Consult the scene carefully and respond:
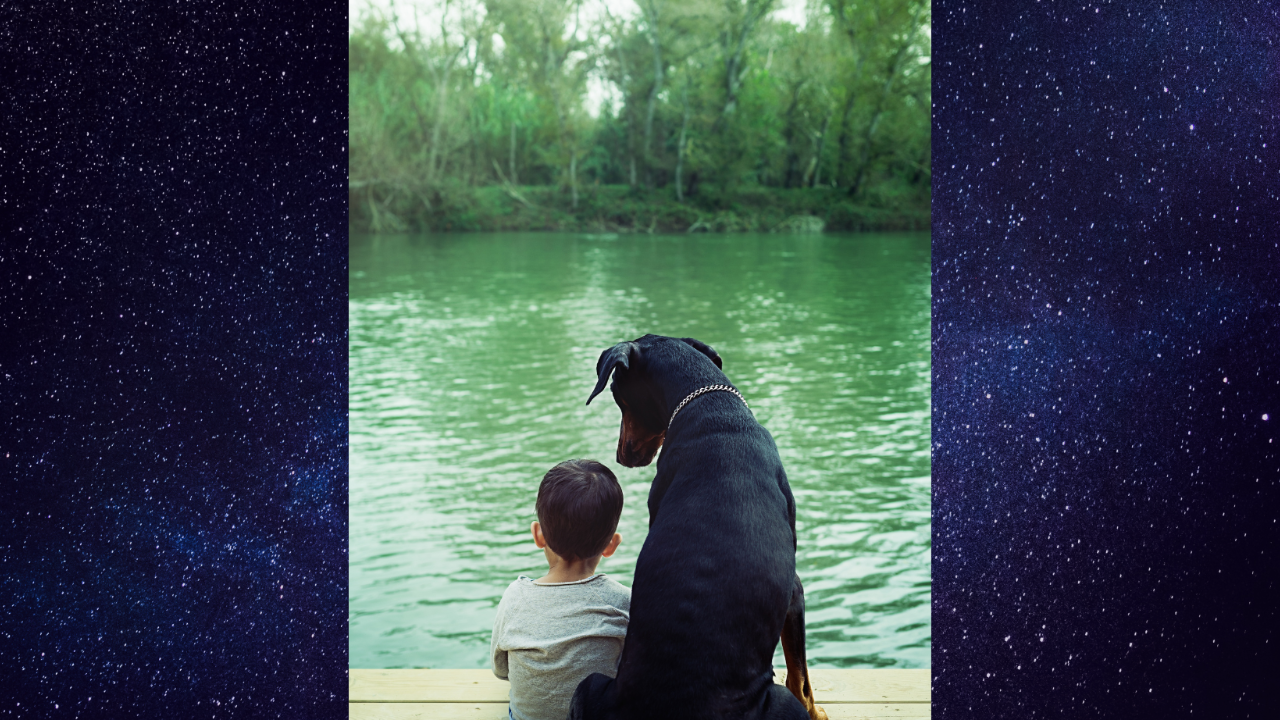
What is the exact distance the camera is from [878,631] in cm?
371

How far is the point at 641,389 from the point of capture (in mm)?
1990

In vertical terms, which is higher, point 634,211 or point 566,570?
point 634,211

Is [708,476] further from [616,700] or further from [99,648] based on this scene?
[99,648]

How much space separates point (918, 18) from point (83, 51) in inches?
1392

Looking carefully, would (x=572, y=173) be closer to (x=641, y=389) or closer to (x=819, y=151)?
(x=819, y=151)

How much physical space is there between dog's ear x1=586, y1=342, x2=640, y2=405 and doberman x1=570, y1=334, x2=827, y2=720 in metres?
0.20

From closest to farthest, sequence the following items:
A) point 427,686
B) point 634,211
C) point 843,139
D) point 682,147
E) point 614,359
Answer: point 614,359 → point 427,686 → point 634,211 → point 682,147 → point 843,139

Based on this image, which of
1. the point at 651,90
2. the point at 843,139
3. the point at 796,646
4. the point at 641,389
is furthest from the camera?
the point at 843,139

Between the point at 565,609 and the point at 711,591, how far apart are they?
43 cm

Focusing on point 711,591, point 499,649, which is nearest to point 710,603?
point 711,591

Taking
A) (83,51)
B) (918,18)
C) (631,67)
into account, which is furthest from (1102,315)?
(918,18)

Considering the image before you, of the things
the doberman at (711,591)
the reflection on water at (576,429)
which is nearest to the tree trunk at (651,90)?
the reflection on water at (576,429)

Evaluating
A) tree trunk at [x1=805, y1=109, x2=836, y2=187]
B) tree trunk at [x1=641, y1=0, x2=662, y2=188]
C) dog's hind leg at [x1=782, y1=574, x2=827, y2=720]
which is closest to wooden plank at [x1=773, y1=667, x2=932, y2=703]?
dog's hind leg at [x1=782, y1=574, x2=827, y2=720]

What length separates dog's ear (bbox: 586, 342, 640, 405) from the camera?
1814 mm
